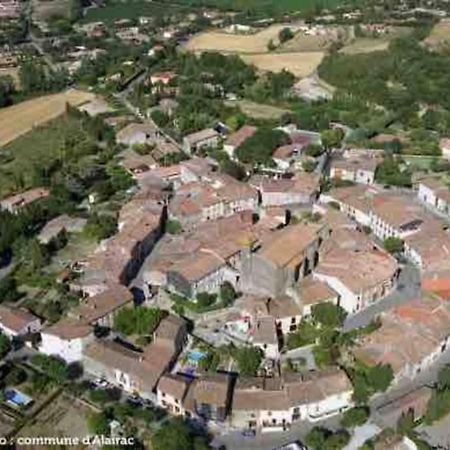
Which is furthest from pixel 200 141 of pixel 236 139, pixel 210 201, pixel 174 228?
pixel 174 228

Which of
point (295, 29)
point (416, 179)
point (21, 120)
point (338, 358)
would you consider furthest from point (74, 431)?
point (295, 29)

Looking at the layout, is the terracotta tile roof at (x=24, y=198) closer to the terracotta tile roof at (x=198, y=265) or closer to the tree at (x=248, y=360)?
the terracotta tile roof at (x=198, y=265)

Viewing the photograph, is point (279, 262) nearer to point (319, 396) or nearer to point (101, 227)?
point (319, 396)

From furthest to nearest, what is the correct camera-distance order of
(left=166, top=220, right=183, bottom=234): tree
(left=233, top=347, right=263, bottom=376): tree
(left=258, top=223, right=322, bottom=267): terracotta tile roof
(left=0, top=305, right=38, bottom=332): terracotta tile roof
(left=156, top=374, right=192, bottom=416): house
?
(left=166, top=220, right=183, bottom=234): tree
(left=258, top=223, right=322, bottom=267): terracotta tile roof
(left=0, top=305, right=38, bottom=332): terracotta tile roof
(left=233, top=347, right=263, bottom=376): tree
(left=156, top=374, right=192, bottom=416): house

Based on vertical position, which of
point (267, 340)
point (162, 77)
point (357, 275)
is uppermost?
point (357, 275)

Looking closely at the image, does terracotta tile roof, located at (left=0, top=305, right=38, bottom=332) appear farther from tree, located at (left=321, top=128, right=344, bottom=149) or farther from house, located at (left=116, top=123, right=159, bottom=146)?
tree, located at (left=321, top=128, right=344, bottom=149)

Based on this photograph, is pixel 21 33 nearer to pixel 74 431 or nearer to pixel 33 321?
pixel 33 321

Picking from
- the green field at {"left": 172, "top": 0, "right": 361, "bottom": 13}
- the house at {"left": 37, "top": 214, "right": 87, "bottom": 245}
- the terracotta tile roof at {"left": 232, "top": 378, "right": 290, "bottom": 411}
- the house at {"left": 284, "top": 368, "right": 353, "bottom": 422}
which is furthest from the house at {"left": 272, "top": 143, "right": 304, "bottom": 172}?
the green field at {"left": 172, "top": 0, "right": 361, "bottom": 13}
